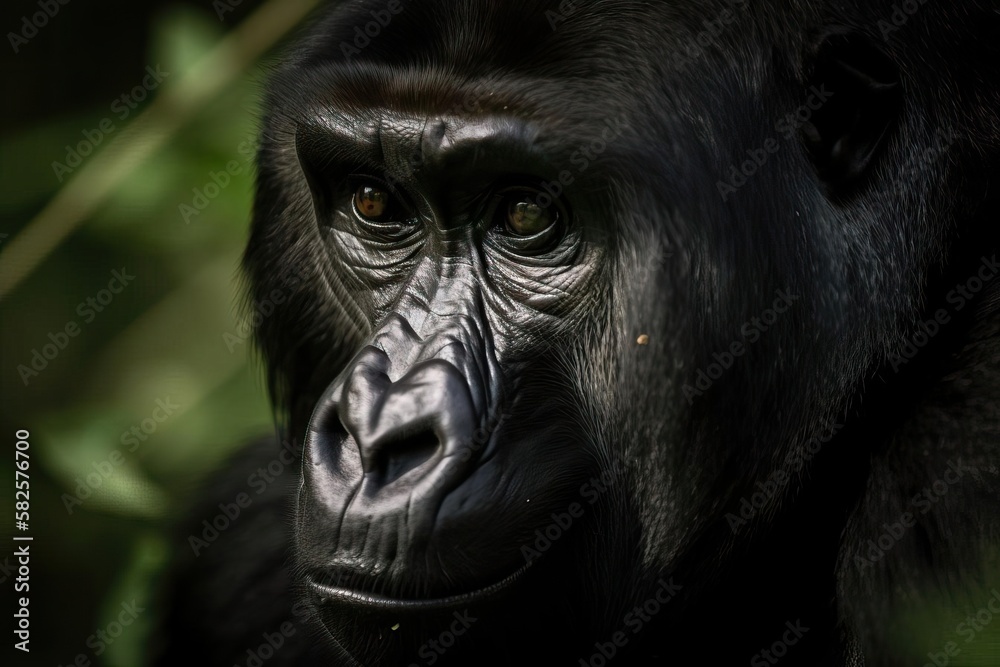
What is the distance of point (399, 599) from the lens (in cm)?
226

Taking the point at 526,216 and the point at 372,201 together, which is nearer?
the point at 526,216

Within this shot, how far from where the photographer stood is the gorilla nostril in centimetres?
225

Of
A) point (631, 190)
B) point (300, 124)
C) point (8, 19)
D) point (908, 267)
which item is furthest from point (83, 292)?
point (908, 267)

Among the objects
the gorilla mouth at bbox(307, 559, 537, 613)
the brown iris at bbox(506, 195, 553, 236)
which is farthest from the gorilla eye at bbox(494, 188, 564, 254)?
the gorilla mouth at bbox(307, 559, 537, 613)

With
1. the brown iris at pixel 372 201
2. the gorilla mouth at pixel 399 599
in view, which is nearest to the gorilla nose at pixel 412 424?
the gorilla mouth at pixel 399 599

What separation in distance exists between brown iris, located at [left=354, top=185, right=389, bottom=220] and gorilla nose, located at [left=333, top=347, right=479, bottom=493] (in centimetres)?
61

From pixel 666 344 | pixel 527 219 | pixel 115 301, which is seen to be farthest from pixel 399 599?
pixel 115 301

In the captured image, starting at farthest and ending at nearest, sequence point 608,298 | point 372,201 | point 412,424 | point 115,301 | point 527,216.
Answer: point 115,301, point 372,201, point 527,216, point 608,298, point 412,424

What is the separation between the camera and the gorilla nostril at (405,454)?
88.4 inches

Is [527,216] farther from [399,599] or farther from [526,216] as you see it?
[399,599]

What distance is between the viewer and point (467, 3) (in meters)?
2.49

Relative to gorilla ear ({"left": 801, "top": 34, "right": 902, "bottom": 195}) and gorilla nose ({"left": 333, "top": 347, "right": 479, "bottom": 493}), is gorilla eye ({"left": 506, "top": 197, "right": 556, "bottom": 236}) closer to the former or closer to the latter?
gorilla nose ({"left": 333, "top": 347, "right": 479, "bottom": 493})

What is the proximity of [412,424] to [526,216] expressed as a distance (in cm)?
56

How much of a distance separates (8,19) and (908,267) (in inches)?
141
